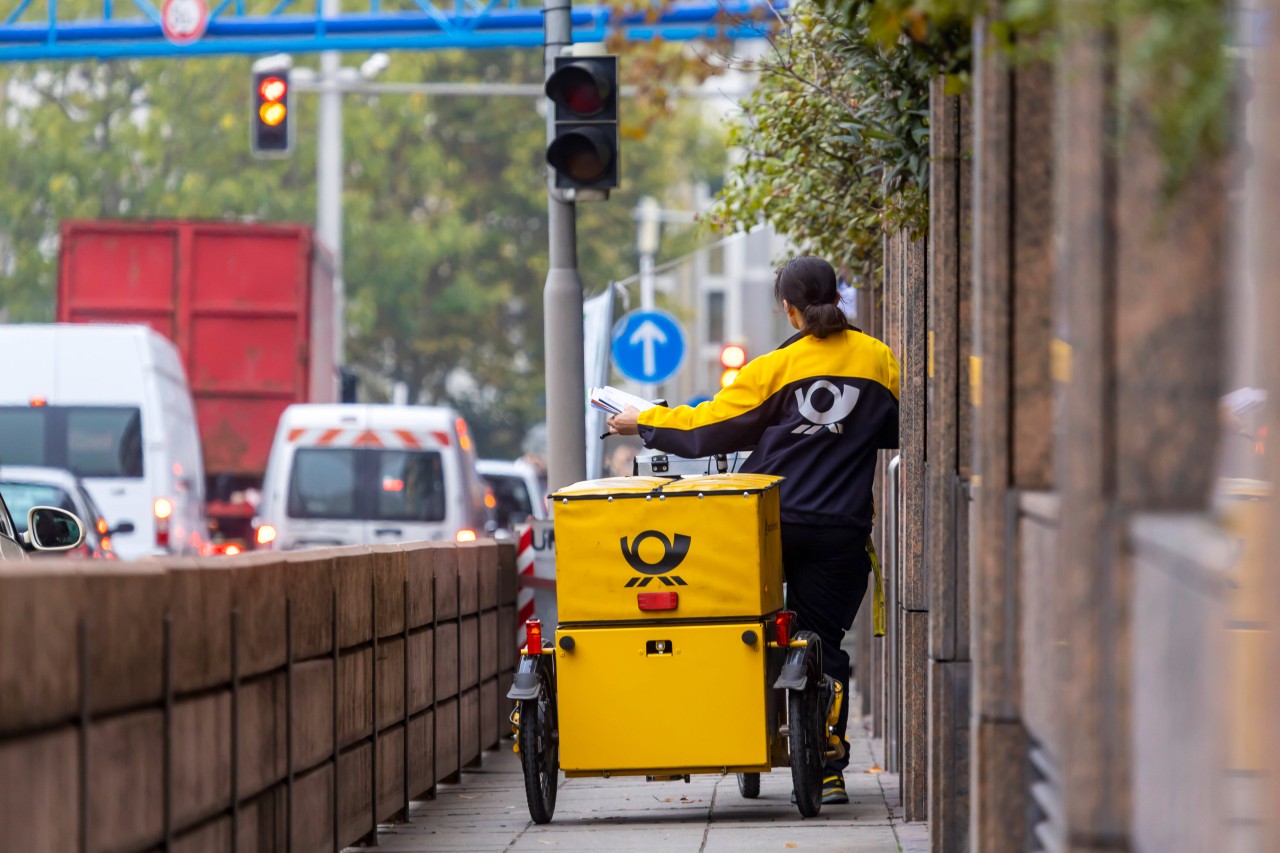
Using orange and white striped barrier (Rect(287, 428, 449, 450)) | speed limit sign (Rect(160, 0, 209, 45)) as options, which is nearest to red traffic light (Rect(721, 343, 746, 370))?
orange and white striped barrier (Rect(287, 428, 449, 450))

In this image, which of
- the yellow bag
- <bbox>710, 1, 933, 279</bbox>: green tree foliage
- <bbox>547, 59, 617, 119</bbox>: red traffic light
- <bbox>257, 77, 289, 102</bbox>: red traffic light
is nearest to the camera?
<bbox>710, 1, 933, 279</bbox>: green tree foliage

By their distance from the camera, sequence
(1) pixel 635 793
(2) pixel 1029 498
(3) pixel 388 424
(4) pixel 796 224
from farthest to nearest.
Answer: (3) pixel 388 424
(4) pixel 796 224
(1) pixel 635 793
(2) pixel 1029 498

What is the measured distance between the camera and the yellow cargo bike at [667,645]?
793 centimetres

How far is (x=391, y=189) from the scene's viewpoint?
2009 inches

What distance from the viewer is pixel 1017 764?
4957 millimetres

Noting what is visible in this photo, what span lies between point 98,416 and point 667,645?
1306 cm

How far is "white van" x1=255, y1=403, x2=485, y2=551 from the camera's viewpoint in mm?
19828

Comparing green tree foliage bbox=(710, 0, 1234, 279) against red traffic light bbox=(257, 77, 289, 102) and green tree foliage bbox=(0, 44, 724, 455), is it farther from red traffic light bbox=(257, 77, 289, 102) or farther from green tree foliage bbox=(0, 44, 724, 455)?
green tree foliage bbox=(0, 44, 724, 455)

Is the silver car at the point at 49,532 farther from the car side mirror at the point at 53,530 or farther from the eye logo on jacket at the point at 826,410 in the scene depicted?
the eye logo on jacket at the point at 826,410

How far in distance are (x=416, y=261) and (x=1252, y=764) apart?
4644 centimetres

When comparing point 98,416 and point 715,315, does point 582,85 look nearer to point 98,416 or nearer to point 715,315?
point 98,416

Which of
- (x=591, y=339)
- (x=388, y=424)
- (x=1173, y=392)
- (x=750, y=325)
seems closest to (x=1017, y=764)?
(x=1173, y=392)

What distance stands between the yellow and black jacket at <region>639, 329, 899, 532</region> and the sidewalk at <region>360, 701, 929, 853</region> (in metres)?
1.14

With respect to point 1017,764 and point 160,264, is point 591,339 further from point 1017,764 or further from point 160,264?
point 1017,764
